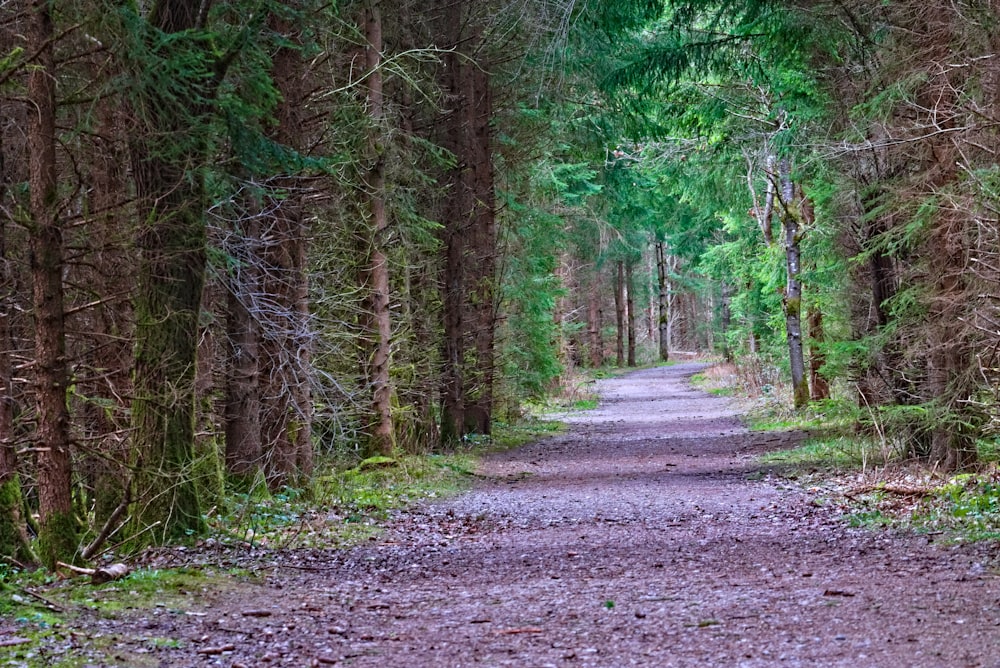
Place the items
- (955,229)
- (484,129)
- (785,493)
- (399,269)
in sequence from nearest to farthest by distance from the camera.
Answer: (955,229)
(785,493)
(399,269)
(484,129)

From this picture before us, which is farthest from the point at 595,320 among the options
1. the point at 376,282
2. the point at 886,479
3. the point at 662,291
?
the point at 886,479

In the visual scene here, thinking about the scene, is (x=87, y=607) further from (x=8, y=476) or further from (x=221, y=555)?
(x=8, y=476)

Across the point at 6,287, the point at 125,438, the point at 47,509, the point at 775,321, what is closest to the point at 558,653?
the point at 47,509

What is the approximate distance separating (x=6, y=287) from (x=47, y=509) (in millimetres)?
2186

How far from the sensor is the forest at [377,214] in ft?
27.2

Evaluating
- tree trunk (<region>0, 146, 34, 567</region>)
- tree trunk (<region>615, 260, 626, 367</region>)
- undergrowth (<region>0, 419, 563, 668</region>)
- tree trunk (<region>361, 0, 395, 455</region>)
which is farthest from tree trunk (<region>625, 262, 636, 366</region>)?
tree trunk (<region>0, 146, 34, 567</region>)

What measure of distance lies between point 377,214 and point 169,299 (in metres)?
7.11

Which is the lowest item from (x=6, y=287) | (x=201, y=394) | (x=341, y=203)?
(x=201, y=394)

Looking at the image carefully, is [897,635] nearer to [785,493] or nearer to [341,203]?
[785,493]

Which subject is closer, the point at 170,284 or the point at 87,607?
the point at 87,607

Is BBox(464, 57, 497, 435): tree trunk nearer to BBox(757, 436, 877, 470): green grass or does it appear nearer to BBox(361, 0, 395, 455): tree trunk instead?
BBox(361, 0, 395, 455): tree trunk

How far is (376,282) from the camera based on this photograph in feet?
51.2

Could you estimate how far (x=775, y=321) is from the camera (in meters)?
24.6

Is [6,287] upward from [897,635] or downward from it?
upward
